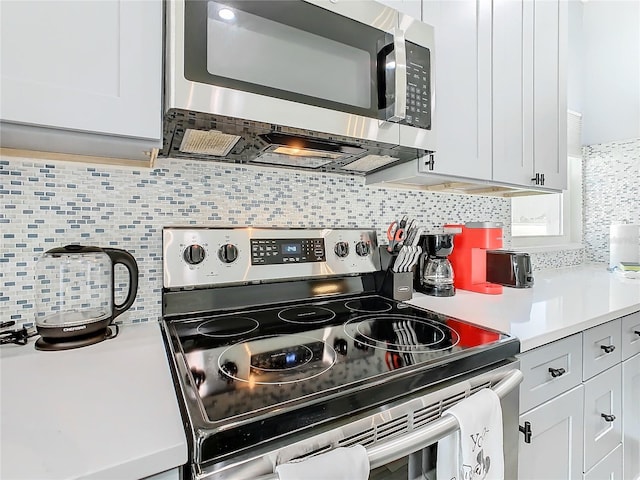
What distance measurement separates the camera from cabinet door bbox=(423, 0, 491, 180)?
1.24m

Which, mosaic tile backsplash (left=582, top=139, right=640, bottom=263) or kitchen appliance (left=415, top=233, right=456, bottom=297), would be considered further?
mosaic tile backsplash (left=582, top=139, right=640, bottom=263)

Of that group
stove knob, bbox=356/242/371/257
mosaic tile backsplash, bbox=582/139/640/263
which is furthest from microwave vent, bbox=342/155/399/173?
mosaic tile backsplash, bbox=582/139/640/263

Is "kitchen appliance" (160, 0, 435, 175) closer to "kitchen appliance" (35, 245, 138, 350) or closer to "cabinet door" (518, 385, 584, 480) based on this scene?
"kitchen appliance" (35, 245, 138, 350)

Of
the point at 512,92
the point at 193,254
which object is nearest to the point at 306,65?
the point at 193,254

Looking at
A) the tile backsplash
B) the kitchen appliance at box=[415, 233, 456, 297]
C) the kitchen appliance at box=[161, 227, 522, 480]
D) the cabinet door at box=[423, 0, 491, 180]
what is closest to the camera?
the kitchen appliance at box=[161, 227, 522, 480]

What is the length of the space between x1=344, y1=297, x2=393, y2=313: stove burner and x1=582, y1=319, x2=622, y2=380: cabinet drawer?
0.63 metres

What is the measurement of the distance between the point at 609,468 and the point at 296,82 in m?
1.71

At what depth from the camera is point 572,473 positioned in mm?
1103

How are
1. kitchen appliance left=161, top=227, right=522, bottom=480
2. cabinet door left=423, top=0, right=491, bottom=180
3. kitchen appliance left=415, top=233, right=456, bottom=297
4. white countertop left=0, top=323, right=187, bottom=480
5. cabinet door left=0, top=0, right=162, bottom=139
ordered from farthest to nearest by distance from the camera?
1. kitchen appliance left=415, top=233, right=456, bottom=297
2. cabinet door left=423, top=0, right=491, bottom=180
3. cabinet door left=0, top=0, right=162, bottom=139
4. kitchen appliance left=161, top=227, right=522, bottom=480
5. white countertop left=0, top=323, right=187, bottom=480

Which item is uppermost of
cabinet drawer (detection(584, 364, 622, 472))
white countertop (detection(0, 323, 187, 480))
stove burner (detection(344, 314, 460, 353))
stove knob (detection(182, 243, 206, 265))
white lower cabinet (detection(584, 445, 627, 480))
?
stove knob (detection(182, 243, 206, 265))

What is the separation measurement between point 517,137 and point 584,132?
60.2 inches

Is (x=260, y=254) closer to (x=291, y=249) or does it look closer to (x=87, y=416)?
(x=291, y=249)

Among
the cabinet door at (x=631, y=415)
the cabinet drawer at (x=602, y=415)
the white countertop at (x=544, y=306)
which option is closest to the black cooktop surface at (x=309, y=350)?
the white countertop at (x=544, y=306)

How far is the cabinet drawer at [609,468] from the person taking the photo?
1.20 m
